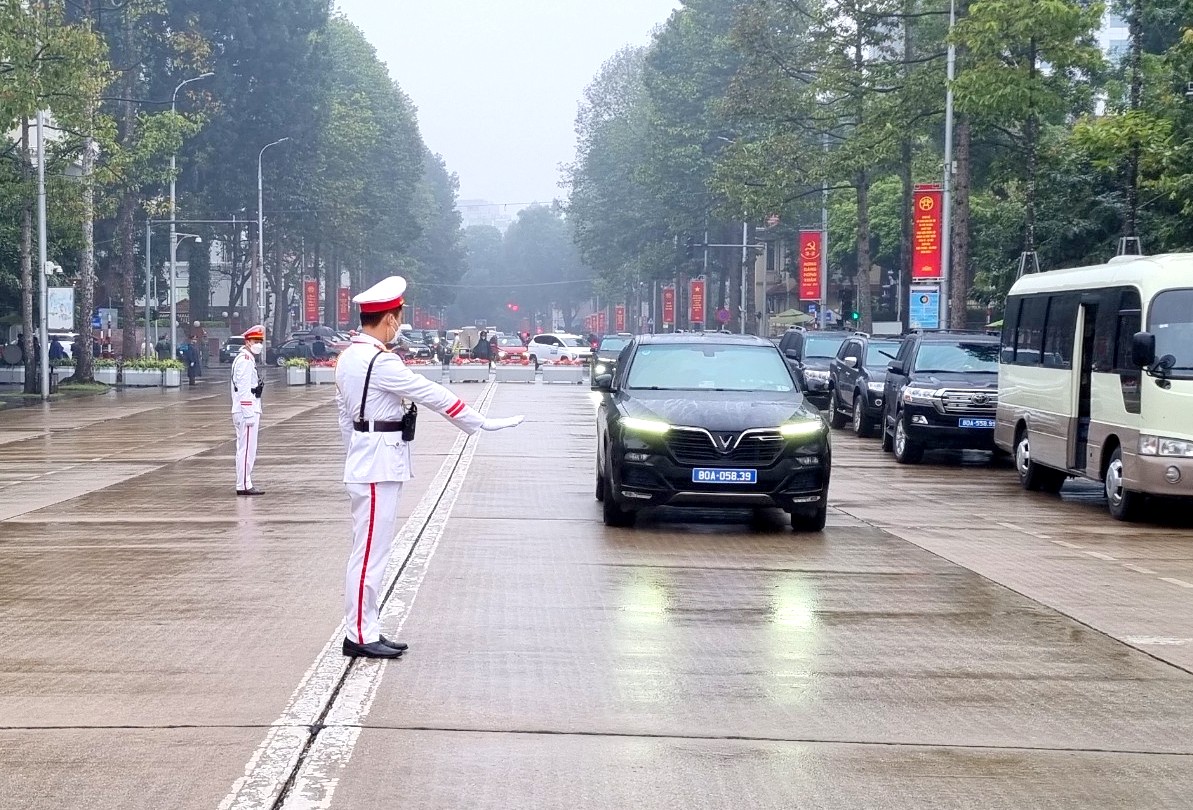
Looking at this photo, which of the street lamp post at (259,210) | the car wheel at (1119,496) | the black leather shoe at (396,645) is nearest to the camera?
the black leather shoe at (396,645)

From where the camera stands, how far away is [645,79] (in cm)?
8888

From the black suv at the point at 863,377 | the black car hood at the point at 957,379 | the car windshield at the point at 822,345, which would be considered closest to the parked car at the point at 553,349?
the car windshield at the point at 822,345

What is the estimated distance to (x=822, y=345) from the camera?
3784 cm

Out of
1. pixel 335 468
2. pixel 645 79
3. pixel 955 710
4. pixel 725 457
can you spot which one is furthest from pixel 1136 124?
pixel 645 79

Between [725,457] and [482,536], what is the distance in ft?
6.90

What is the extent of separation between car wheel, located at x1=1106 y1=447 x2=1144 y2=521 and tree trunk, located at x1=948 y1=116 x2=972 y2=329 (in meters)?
21.4

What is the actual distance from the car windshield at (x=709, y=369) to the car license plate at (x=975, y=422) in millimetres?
7913

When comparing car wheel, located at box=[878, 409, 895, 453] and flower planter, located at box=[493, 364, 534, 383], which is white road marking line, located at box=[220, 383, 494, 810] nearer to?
car wheel, located at box=[878, 409, 895, 453]

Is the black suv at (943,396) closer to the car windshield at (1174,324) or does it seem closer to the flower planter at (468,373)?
the car windshield at (1174,324)

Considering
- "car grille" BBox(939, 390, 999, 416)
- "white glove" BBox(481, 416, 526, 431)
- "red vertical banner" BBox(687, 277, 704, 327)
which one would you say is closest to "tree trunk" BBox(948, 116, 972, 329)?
"car grille" BBox(939, 390, 999, 416)

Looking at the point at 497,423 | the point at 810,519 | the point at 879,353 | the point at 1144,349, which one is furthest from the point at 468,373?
the point at 497,423

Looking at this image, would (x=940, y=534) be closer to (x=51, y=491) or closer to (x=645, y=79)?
(x=51, y=491)

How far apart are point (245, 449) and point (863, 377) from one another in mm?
15074

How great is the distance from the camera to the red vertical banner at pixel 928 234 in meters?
41.4
